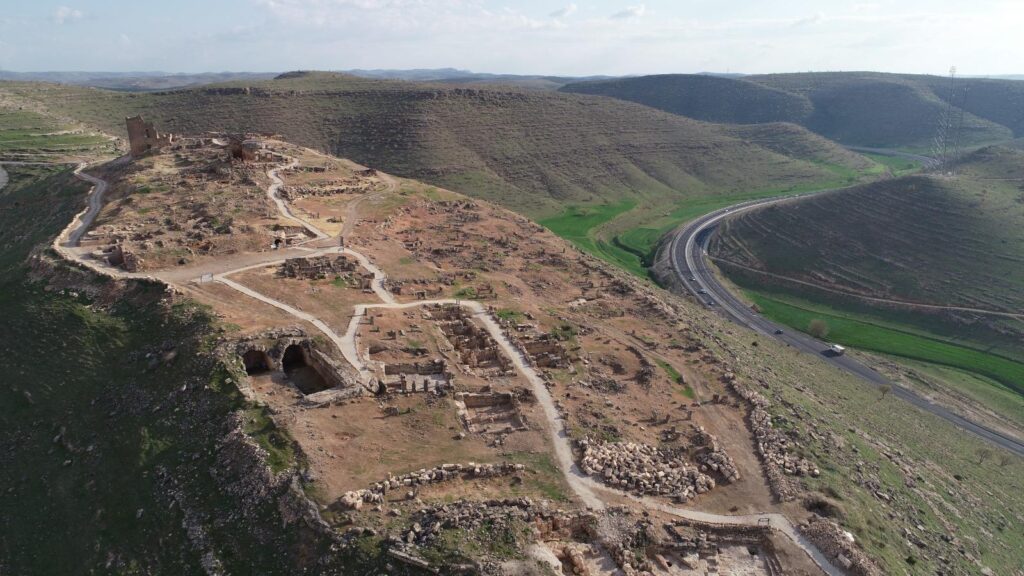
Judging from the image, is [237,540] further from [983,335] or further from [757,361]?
[983,335]

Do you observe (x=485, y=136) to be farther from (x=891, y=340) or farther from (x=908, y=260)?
(x=891, y=340)

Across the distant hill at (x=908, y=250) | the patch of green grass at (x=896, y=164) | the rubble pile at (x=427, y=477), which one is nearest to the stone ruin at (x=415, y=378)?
the rubble pile at (x=427, y=477)

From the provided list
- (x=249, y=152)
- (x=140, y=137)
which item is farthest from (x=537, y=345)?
(x=140, y=137)

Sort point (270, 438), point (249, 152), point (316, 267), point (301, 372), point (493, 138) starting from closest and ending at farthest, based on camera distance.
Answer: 1. point (270, 438)
2. point (301, 372)
3. point (316, 267)
4. point (249, 152)
5. point (493, 138)

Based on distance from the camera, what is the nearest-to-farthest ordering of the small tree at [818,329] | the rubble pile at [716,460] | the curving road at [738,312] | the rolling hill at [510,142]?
the rubble pile at [716,460] < the curving road at [738,312] < the small tree at [818,329] < the rolling hill at [510,142]

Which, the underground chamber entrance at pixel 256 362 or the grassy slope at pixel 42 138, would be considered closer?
the underground chamber entrance at pixel 256 362

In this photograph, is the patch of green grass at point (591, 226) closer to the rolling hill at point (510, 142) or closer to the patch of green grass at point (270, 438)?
the rolling hill at point (510, 142)
